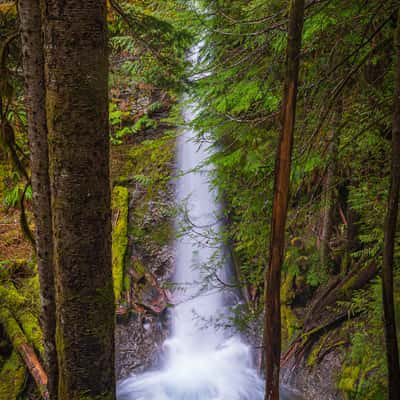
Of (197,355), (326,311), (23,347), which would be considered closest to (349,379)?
(326,311)

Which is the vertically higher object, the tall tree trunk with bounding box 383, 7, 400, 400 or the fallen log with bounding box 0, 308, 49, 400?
the tall tree trunk with bounding box 383, 7, 400, 400

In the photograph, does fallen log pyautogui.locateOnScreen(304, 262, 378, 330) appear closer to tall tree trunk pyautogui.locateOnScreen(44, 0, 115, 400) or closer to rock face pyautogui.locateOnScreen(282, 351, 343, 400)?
rock face pyautogui.locateOnScreen(282, 351, 343, 400)

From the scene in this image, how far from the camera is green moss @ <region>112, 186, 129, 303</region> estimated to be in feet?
26.6

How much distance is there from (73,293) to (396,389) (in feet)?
7.25

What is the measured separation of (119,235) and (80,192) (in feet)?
21.9

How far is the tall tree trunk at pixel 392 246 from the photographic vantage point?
2.37 meters

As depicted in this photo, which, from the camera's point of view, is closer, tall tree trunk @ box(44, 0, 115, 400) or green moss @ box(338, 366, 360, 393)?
tall tree trunk @ box(44, 0, 115, 400)

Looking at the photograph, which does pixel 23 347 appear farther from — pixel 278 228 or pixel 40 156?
pixel 278 228

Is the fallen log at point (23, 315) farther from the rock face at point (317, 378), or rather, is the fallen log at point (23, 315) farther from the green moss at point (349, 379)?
the green moss at point (349, 379)

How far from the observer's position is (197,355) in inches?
317

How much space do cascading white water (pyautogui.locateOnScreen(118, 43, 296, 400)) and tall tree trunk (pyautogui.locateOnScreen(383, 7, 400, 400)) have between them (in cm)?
334

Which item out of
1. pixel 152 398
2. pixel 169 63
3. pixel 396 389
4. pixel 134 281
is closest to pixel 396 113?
pixel 396 389

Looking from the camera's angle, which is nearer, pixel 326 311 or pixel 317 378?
pixel 317 378

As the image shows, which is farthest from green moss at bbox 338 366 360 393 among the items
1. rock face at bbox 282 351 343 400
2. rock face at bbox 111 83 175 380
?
rock face at bbox 111 83 175 380
